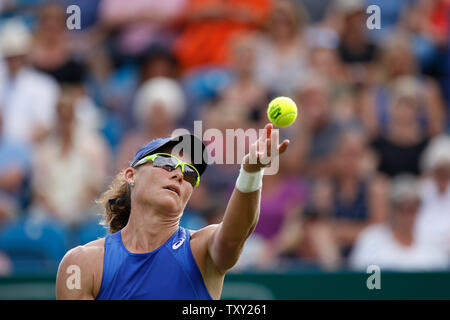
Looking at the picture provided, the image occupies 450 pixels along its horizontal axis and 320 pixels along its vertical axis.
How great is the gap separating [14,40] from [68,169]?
2.23 meters

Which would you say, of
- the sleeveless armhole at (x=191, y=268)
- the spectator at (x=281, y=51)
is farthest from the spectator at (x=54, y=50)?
the sleeveless armhole at (x=191, y=268)

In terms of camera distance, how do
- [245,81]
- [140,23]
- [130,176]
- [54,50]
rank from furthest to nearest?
[140,23], [54,50], [245,81], [130,176]

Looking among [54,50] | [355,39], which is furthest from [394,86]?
[54,50]

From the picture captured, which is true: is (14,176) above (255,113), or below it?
below

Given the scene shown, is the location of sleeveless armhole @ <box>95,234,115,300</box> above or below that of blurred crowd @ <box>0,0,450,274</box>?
below

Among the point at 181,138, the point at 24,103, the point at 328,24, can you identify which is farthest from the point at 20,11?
the point at 181,138

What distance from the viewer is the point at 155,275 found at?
3.92m

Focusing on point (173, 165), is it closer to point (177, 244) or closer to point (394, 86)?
point (177, 244)

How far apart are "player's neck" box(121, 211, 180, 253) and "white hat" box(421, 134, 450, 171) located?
451 cm

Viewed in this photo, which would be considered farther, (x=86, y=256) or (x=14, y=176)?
(x=14, y=176)

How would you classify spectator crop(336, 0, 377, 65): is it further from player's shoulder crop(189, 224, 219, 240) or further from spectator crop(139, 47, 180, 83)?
player's shoulder crop(189, 224, 219, 240)

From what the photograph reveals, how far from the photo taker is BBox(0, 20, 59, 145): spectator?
8.92 metres

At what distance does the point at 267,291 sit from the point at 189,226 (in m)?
1.29

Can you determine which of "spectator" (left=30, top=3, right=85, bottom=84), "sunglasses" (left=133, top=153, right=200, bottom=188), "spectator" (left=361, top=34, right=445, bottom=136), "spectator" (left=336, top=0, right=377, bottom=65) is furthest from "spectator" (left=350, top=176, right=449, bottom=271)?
"spectator" (left=30, top=3, right=85, bottom=84)
